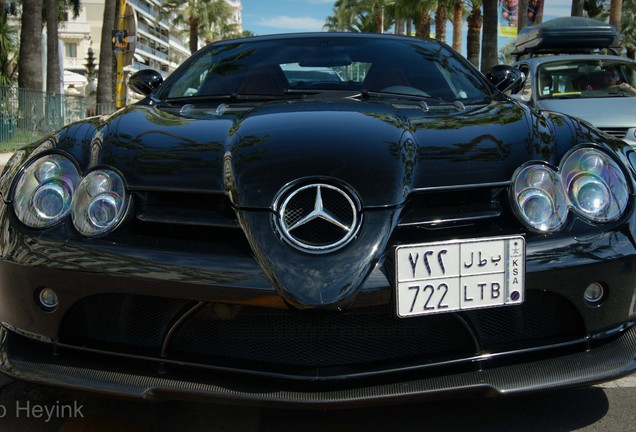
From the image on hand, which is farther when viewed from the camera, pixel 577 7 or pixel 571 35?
pixel 577 7

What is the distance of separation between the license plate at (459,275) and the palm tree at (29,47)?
1997 centimetres

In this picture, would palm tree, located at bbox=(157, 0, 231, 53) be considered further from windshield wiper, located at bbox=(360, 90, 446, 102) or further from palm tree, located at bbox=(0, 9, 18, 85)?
windshield wiper, located at bbox=(360, 90, 446, 102)

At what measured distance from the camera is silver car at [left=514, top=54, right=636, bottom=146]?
333 inches

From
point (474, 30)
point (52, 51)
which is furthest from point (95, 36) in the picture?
point (474, 30)

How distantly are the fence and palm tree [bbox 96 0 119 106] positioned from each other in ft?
15.4

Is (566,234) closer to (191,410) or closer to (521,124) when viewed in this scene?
(521,124)

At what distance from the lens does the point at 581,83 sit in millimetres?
9344

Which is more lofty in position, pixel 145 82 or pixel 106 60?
pixel 106 60

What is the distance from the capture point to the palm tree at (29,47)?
66.3 feet

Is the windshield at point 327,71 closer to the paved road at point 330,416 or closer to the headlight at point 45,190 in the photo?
the headlight at point 45,190

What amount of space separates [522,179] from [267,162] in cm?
77

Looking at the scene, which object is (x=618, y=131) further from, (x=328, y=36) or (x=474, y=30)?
(x=474, y=30)

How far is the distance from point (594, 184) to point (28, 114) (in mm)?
17500

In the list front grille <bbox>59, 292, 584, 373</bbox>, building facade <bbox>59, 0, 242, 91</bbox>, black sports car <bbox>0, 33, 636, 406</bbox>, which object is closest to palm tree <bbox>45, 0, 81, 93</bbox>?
black sports car <bbox>0, 33, 636, 406</bbox>
